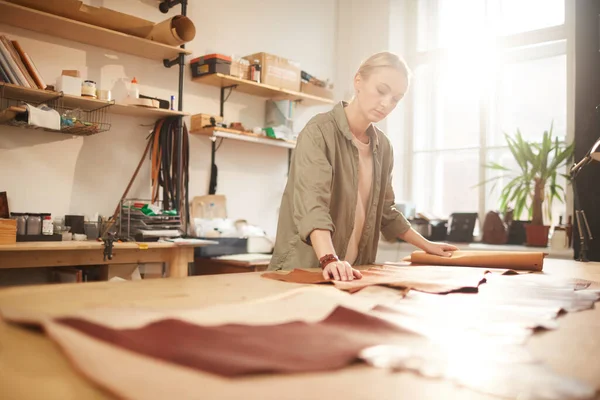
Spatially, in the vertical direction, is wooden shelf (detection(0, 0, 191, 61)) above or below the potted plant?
above

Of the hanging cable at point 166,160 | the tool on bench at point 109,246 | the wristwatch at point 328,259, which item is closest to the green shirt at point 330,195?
the wristwatch at point 328,259

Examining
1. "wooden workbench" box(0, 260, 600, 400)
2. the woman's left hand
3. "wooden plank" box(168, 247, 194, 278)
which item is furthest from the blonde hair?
"wooden plank" box(168, 247, 194, 278)

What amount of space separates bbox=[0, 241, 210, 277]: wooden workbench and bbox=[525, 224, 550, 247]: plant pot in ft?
7.99

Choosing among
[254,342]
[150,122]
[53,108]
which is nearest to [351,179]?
[254,342]

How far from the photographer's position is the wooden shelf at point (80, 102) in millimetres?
2727

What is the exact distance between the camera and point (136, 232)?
10.0 feet

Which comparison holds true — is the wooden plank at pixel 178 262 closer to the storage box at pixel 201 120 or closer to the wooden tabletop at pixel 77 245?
the wooden tabletop at pixel 77 245

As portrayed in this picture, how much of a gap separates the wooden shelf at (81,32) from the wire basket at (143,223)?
100 centimetres

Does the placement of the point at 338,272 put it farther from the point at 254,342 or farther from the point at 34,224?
the point at 34,224

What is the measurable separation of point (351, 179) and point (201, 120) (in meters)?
2.06

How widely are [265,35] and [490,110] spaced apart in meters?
2.10

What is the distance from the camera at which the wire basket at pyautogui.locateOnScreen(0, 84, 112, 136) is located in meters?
2.70

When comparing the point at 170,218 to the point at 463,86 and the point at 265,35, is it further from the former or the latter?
the point at 463,86

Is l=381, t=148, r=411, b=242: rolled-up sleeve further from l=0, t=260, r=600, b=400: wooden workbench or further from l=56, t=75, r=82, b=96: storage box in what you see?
l=56, t=75, r=82, b=96: storage box
